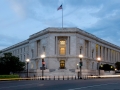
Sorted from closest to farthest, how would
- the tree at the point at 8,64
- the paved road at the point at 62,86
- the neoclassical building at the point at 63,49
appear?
the paved road at the point at 62,86, the tree at the point at 8,64, the neoclassical building at the point at 63,49

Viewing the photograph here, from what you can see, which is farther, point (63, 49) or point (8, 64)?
point (63, 49)

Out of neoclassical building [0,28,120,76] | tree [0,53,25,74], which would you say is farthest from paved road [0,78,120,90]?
neoclassical building [0,28,120,76]

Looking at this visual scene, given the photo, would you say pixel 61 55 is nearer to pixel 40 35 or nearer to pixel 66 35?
pixel 66 35

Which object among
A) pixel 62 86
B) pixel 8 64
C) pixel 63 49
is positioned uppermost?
pixel 63 49

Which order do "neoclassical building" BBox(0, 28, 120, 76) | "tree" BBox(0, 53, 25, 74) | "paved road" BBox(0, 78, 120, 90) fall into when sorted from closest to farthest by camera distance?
"paved road" BBox(0, 78, 120, 90)
"tree" BBox(0, 53, 25, 74)
"neoclassical building" BBox(0, 28, 120, 76)

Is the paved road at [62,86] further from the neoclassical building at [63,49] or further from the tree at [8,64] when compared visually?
the neoclassical building at [63,49]

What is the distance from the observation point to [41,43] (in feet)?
336

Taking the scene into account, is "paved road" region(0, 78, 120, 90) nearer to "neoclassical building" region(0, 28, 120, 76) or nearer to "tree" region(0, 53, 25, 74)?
"tree" region(0, 53, 25, 74)

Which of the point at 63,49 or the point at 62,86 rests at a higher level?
the point at 63,49

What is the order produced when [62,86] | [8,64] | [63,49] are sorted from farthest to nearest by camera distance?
[63,49] < [8,64] < [62,86]

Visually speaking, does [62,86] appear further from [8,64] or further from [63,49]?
[63,49]

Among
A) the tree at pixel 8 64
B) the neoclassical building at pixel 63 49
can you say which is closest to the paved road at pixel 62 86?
the tree at pixel 8 64

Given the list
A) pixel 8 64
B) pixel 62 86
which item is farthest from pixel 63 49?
pixel 62 86

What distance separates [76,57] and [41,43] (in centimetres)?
1766
